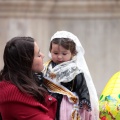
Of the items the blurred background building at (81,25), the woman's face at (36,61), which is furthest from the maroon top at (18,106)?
the blurred background building at (81,25)

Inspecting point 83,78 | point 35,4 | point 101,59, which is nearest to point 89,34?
point 101,59

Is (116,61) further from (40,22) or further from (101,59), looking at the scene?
(40,22)

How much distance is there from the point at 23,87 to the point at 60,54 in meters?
0.59

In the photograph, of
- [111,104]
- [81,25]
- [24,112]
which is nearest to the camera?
[24,112]

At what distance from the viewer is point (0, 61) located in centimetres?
937

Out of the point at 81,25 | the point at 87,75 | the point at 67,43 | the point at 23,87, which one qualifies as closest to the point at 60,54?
the point at 67,43

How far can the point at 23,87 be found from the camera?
3.11 meters

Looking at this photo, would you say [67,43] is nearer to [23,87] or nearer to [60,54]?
[60,54]

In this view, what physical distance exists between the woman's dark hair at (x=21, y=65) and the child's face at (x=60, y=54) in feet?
1.47

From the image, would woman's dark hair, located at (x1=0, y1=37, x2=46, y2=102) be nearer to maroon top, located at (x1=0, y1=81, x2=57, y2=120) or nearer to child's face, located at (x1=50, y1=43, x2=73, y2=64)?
maroon top, located at (x1=0, y1=81, x2=57, y2=120)

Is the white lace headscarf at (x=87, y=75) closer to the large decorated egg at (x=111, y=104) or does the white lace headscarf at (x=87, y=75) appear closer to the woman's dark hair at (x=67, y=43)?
the woman's dark hair at (x=67, y=43)

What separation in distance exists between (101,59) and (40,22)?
1.18 meters

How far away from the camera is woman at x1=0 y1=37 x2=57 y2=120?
307 cm

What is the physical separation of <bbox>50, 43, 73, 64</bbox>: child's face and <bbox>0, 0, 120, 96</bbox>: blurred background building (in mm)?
5430
